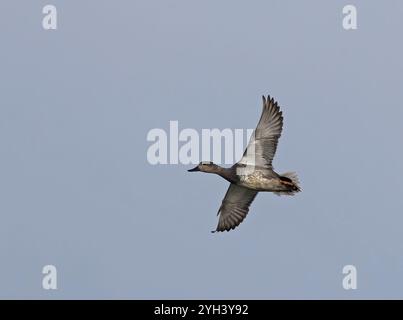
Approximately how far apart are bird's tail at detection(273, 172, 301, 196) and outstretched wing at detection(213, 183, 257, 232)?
130 cm

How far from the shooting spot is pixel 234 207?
27547mm

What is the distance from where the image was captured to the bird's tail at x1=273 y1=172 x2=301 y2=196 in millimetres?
25688

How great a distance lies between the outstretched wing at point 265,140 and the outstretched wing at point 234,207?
1.48m

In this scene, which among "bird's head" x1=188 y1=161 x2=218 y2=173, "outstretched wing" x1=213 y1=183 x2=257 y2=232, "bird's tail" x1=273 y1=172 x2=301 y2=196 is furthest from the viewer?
"outstretched wing" x1=213 y1=183 x2=257 y2=232

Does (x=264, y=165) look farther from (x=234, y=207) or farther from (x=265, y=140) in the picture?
(x=234, y=207)

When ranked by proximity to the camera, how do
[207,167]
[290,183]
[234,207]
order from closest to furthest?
[290,183], [207,167], [234,207]

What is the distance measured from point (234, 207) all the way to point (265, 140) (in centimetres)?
222

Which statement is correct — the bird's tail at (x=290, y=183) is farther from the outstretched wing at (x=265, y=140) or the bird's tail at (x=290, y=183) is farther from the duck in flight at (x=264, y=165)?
the outstretched wing at (x=265, y=140)

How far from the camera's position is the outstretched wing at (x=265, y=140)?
25781 millimetres

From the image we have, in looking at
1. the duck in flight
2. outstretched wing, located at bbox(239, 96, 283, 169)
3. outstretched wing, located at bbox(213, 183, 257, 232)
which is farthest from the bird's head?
outstretched wing, located at bbox(213, 183, 257, 232)

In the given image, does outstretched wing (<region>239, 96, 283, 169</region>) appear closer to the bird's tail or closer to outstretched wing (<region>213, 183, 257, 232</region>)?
the bird's tail

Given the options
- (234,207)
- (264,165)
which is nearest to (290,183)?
(264,165)
